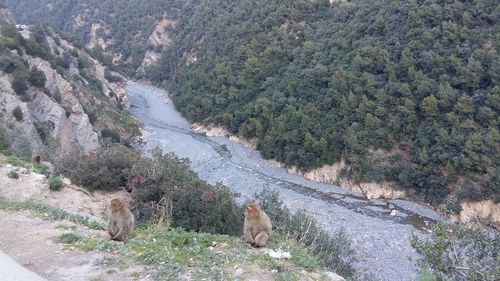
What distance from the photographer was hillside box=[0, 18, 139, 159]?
26.0 m

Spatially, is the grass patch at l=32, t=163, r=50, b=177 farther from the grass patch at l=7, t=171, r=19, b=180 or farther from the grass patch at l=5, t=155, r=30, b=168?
the grass patch at l=7, t=171, r=19, b=180

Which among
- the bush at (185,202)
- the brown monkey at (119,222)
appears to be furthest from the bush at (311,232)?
the brown monkey at (119,222)

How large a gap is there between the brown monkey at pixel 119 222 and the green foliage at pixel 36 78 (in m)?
24.8

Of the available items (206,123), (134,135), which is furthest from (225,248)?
(206,123)

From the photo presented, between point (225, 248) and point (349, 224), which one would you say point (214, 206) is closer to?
point (225, 248)

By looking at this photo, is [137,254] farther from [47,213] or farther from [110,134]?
[110,134]

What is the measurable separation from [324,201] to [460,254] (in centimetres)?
2168

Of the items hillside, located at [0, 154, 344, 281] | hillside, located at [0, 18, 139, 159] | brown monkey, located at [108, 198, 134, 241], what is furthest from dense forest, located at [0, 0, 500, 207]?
brown monkey, located at [108, 198, 134, 241]

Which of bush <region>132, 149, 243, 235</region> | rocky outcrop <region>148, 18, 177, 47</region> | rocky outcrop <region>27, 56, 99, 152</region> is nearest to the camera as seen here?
bush <region>132, 149, 243, 235</region>

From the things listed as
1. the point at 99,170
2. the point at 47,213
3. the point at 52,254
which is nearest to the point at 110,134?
the point at 99,170

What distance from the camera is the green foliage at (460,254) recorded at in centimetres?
865

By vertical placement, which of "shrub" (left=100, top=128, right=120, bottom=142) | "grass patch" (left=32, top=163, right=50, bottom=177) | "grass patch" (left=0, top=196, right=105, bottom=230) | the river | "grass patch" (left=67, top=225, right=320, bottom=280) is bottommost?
the river

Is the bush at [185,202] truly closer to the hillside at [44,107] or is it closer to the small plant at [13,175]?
the small plant at [13,175]

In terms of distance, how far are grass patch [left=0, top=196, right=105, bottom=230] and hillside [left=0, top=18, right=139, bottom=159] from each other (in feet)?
30.7
